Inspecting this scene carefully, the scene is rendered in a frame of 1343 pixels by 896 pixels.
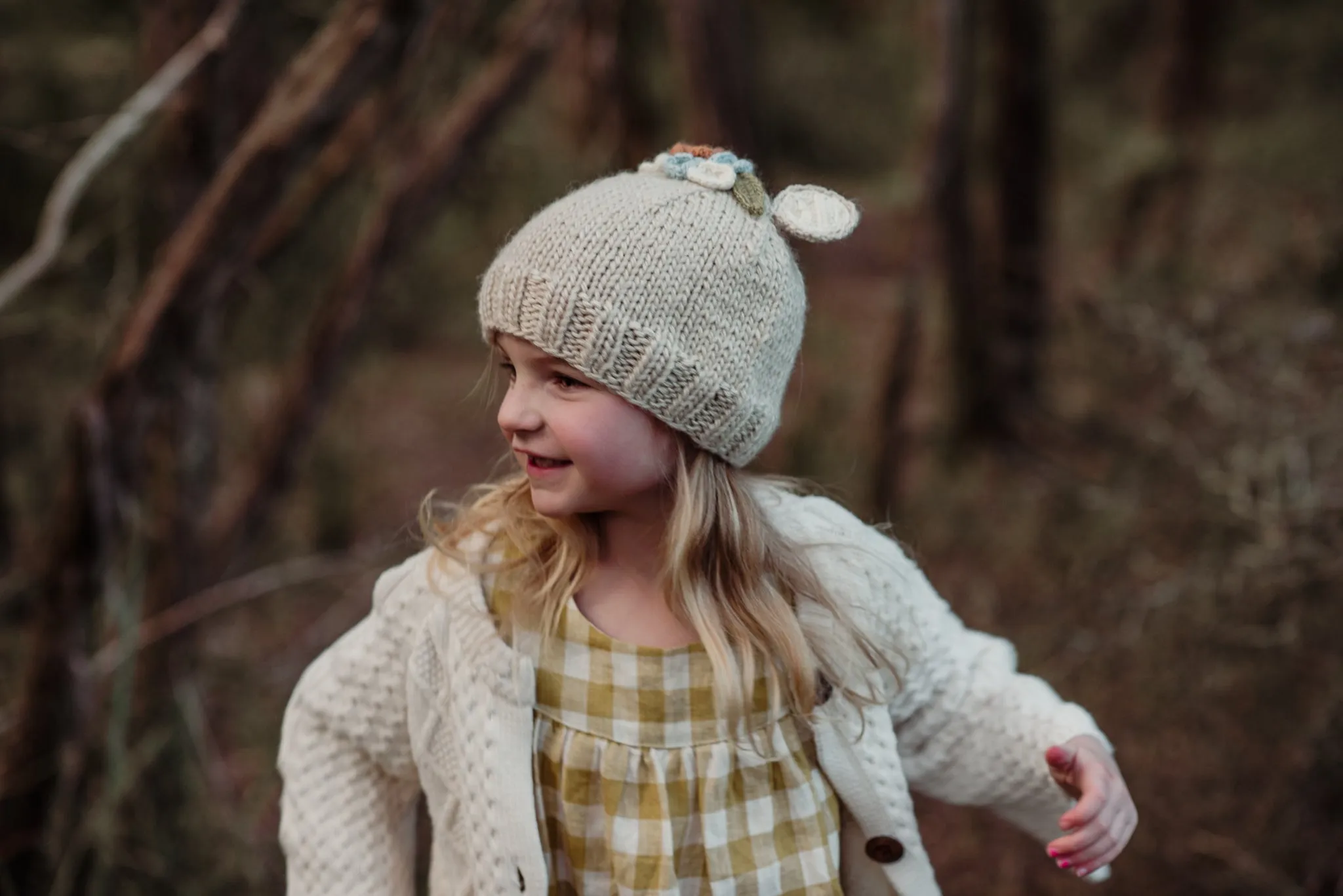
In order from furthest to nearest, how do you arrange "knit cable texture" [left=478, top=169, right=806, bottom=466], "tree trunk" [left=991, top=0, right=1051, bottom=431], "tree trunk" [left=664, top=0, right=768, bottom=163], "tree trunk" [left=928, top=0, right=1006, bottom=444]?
1. "tree trunk" [left=991, top=0, right=1051, bottom=431]
2. "tree trunk" [left=928, top=0, right=1006, bottom=444]
3. "tree trunk" [left=664, top=0, right=768, bottom=163]
4. "knit cable texture" [left=478, top=169, right=806, bottom=466]

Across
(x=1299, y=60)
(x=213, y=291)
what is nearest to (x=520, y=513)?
(x=213, y=291)

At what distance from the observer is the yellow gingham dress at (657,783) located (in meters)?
1.50

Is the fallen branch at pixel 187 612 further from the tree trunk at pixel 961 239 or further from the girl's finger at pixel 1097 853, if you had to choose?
the tree trunk at pixel 961 239

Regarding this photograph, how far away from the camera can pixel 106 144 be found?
2.21m

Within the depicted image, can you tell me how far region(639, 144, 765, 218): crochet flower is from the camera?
151cm

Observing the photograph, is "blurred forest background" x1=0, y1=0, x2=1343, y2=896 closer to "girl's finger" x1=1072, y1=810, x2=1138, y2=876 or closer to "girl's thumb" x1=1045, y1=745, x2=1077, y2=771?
"girl's thumb" x1=1045, y1=745, x2=1077, y2=771

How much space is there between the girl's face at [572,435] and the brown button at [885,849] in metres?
0.57

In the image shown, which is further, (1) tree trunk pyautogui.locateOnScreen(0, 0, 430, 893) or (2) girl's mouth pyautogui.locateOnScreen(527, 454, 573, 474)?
(1) tree trunk pyautogui.locateOnScreen(0, 0, 430, 893)

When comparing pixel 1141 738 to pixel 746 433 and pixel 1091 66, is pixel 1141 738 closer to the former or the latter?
pixel 746 433

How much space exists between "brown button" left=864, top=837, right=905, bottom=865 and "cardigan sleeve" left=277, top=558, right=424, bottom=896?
635 millimetres

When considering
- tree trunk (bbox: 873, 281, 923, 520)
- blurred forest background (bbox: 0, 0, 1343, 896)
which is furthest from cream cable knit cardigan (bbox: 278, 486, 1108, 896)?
tree trunk (bbox: 873, 281, 923, 520)

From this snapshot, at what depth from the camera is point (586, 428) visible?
4.68ft

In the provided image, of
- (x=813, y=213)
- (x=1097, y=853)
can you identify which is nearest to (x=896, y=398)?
(x=813, y=213)

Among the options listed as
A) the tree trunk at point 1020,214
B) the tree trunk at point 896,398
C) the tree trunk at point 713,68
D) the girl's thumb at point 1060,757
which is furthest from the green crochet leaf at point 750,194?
the tree trunk at point 1020,214
